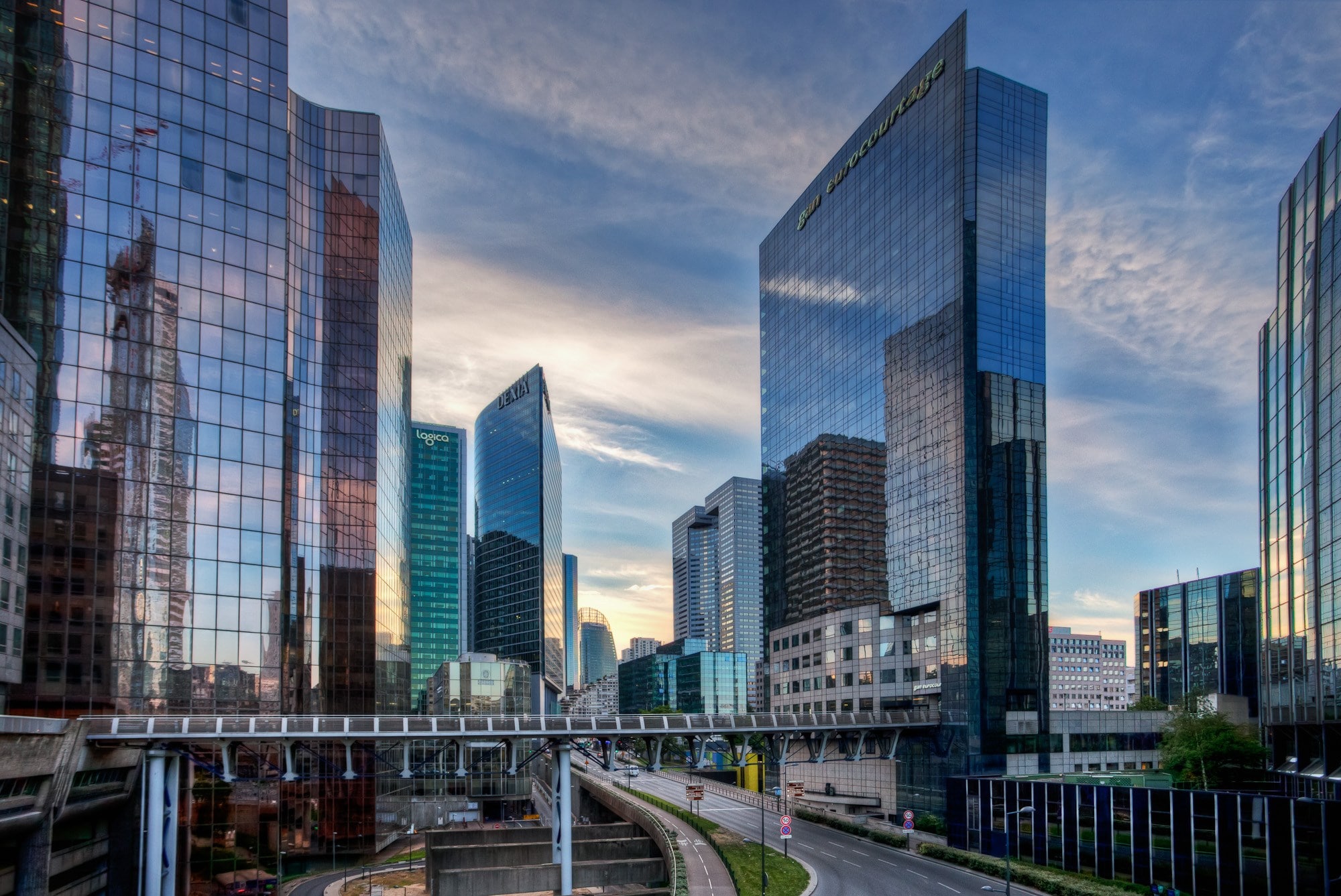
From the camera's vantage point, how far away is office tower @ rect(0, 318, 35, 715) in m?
56.9

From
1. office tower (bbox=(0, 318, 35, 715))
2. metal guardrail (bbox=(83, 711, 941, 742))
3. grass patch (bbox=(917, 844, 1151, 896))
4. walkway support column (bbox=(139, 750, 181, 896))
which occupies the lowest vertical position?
grass patch (bbox=(917, 844, 1151, 896))

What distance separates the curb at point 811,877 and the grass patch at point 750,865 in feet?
0.78

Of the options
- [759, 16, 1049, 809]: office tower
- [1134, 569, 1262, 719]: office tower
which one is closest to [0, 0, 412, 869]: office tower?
[759, 16, 1049, 809]: office tower

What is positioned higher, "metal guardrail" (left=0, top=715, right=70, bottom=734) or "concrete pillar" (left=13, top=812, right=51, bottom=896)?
"metal guardrail" (left=0, top=715, right=70, bottom=734)

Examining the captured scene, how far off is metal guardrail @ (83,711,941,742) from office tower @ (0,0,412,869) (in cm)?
920

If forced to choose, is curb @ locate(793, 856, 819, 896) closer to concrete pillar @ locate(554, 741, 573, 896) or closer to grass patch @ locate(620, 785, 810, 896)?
grass patch @ locate(620, 785, 810, 896)

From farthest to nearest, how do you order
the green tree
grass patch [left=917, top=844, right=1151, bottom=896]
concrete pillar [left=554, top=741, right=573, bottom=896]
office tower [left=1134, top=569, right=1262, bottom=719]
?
office tower [left=1134, top=569, right=1262, bottom=719]
the green tree
concrete pillar [left=554, top=741, right=573, bottom=896]
grass patch [left=917, top=844, right=1151, bottom=896]

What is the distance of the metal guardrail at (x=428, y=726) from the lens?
58.3 metres

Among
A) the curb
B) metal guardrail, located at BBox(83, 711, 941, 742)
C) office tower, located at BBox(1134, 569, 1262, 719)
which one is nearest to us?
metal guardrail, located at BBox(83, 711, 941, 742)

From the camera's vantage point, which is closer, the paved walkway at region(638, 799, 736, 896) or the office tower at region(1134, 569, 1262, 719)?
the paved walkway at region(638, 799, 736, 896)

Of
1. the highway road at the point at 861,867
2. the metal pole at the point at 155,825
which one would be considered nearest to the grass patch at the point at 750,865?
the highway road at the point at 861,867

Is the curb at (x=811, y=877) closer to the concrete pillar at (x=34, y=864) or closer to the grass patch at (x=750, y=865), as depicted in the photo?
the grass patch at (x=750, y=865)

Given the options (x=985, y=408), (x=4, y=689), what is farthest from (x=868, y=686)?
(x=4, y=689)

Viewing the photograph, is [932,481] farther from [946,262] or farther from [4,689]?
[4,689]
